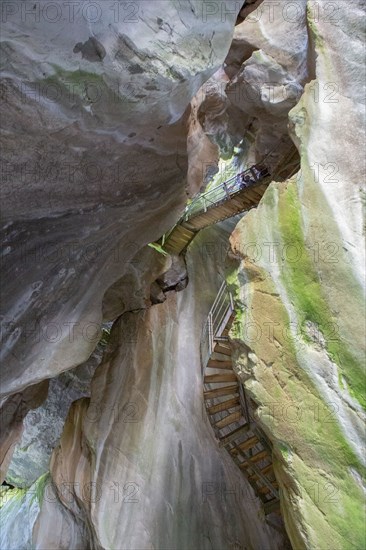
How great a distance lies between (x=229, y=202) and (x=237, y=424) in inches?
158

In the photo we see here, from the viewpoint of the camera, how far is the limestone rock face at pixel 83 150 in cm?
345

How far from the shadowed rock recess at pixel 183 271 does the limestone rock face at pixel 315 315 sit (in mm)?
18

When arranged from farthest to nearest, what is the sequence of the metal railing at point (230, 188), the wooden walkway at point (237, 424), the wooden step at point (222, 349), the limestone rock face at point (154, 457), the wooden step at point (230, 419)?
the metal railing at point (230, 188) < the limestone rock face at point (154, 457) < the wooden step at point (230, 419) < the wooden walkway at point (237, 424) < the wooden step at point (222, 349)

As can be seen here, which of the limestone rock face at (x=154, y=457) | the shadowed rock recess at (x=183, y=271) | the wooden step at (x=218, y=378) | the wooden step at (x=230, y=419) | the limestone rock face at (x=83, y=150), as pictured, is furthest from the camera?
the limestone rock face at (x=154, y=457)

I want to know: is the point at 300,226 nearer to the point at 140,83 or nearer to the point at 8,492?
the point at 140,83

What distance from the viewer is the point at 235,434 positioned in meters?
6.44

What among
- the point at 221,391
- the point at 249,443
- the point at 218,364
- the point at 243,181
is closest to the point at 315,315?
the point at 218,364

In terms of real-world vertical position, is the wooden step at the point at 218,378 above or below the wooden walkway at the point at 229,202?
below

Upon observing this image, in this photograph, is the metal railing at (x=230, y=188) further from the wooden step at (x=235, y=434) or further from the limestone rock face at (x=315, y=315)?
the wooden step at (x=235, y=434)

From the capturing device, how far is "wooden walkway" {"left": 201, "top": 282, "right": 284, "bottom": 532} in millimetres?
5984

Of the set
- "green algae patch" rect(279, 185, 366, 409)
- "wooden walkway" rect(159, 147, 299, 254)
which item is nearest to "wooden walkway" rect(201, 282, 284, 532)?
"green algae patch" rect(279, 185, 366, 409)

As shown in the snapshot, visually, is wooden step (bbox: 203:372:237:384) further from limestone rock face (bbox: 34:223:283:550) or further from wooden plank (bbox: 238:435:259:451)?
limestone rock face (bbox: 34:223:283:550)

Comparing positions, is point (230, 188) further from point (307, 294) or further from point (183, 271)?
point (307, 294)

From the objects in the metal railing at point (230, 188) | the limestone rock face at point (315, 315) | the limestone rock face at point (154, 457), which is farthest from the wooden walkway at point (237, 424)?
the metal railing at point (230, 188)
